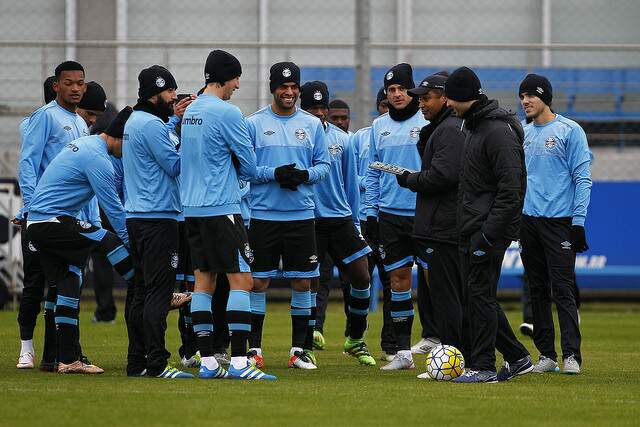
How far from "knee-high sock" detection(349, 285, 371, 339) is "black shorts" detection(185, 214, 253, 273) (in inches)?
101

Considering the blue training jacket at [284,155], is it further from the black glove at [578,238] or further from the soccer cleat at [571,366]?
the soccer cleat at [571,366]

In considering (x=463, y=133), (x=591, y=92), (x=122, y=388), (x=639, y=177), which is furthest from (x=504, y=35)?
(x=122, y=388)

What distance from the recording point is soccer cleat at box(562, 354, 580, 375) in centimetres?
955

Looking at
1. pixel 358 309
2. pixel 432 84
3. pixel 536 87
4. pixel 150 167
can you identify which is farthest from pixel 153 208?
pixel 536 87

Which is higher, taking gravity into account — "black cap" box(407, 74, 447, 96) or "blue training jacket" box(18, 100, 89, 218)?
"black cap" box(407, 74, 447, 96)

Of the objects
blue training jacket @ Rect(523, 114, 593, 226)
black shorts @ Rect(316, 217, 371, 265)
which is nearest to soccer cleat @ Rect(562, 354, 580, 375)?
blue training jacket @ Rect(523, 114, 593, 226)

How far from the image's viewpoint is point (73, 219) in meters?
9.18

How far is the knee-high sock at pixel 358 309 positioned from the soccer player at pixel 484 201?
8.02 feet

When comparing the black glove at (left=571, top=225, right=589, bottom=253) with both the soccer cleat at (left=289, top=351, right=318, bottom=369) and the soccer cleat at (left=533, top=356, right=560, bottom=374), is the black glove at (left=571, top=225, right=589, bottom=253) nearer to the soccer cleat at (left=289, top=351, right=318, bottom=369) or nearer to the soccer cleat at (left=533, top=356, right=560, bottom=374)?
the soccer cleat at (left=533, top=356, right=560, bottom=374)

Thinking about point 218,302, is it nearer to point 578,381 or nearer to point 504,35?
point 578,381

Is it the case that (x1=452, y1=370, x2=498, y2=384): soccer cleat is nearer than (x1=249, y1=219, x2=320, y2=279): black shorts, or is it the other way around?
(x1=452, y1=370, x2=498, y2=384): soccer cleat

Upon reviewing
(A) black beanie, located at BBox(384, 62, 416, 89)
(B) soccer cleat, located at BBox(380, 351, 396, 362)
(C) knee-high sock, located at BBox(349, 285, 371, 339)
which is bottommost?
(B) soccer cleat, located at BBox(380, 351, 396, 362)

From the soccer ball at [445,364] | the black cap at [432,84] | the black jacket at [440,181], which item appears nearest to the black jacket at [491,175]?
the black jacket at [440,181]

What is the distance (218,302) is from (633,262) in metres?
8.53
